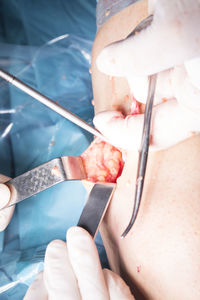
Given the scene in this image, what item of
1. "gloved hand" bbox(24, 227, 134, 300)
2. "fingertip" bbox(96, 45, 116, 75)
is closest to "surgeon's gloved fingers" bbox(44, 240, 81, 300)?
"gloved hand" bbox(24, 227, 134, 300)

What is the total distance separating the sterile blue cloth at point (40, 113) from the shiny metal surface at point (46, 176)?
31cm

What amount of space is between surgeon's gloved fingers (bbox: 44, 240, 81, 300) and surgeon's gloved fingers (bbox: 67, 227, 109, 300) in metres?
0.03

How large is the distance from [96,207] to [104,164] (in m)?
0.17

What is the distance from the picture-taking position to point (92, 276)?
772 millimetres

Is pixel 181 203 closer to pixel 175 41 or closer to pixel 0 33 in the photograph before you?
pixel 175 41

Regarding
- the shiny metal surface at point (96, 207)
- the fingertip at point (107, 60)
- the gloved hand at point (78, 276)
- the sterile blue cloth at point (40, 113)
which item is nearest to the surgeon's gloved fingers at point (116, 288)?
the gloved hand at point (78, 276)

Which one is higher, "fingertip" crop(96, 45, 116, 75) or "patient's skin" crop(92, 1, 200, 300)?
"fingertip" crop(96, 45, 116, 75)

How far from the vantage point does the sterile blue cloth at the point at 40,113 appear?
1208 millimetres

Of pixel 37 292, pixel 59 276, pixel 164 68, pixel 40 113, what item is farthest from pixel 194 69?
pixel 40 113

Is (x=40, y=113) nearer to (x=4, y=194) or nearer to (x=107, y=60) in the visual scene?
(x=4, y=194)

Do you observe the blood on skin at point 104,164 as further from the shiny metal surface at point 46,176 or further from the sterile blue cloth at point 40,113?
the sterile blue cloth at point 40,113

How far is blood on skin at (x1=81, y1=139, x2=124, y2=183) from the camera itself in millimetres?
968

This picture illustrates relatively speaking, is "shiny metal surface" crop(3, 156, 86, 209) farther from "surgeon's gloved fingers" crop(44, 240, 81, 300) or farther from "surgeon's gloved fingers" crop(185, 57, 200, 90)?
"surgeon's gloved fingers" crop(185, 57, 200, 90)

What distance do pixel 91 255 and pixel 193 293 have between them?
30cm
